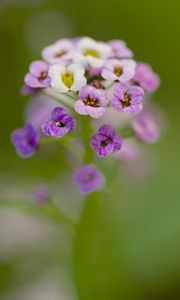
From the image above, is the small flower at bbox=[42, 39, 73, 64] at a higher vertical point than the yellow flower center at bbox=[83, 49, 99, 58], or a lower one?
higher

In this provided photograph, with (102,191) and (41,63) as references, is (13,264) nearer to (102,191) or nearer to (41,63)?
(102,191)

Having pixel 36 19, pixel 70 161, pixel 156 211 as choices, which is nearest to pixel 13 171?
pixel 70 161

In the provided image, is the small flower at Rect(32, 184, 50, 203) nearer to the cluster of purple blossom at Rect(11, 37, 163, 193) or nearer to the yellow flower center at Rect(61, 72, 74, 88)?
the cluster of purple blossom at Rect(11, 37, 163, 193)

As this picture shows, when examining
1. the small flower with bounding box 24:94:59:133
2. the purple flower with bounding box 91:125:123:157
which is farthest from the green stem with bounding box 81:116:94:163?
the small flower with bounding box 24:94:59:133

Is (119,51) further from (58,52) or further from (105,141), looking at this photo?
(105,141)

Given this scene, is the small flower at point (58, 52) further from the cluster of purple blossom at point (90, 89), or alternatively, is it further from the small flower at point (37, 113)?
the small flower at point (37, 113)

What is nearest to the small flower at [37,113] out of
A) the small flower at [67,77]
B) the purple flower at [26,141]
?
the purple flower at [26,141]
